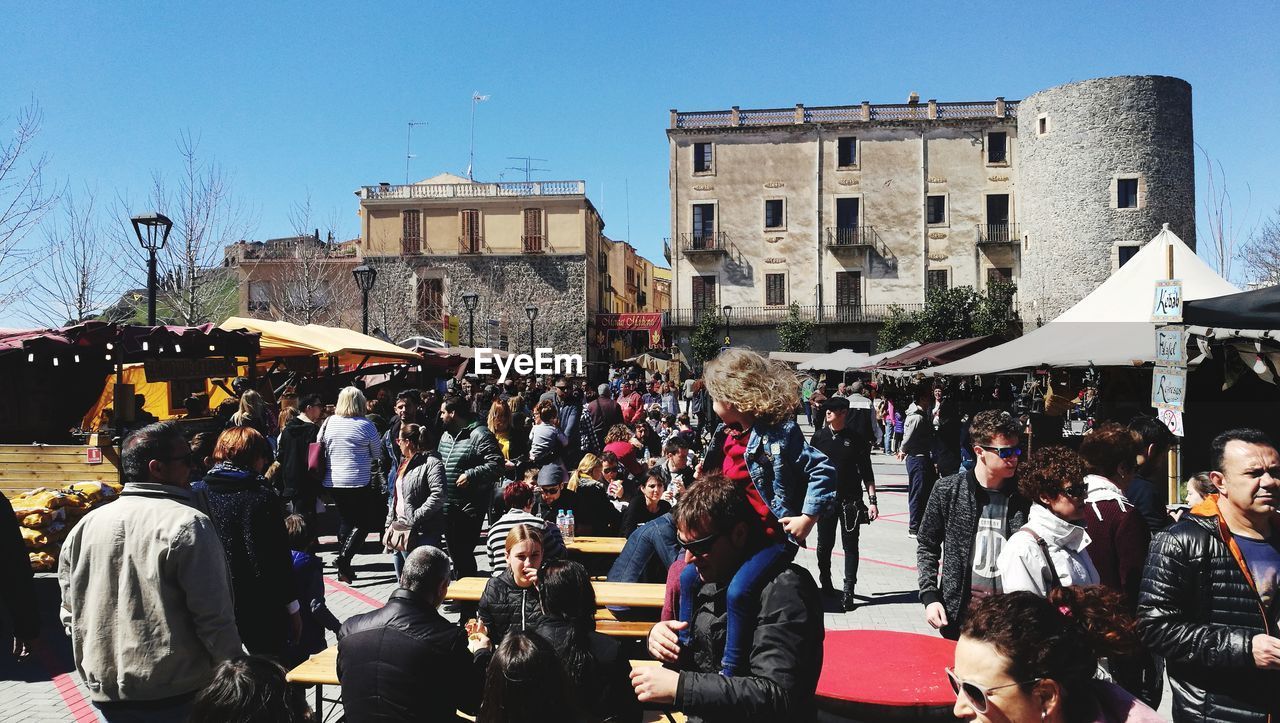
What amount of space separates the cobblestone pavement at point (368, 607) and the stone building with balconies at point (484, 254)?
1399 inches

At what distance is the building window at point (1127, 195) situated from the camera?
36.7 metres

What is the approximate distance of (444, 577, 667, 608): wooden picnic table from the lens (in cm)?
470

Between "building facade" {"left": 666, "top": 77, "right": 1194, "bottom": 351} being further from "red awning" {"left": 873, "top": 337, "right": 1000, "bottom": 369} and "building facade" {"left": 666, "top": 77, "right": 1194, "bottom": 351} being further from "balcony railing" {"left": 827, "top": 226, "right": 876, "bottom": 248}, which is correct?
"red awning" {"left": 873, "top": 337, "right": 1000, "bottom": 369}

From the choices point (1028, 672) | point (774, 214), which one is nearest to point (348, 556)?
point (1028, 672)

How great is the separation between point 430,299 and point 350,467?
3920 centimetres

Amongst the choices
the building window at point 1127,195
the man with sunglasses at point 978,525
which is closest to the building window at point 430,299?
the building window at point 1127,195

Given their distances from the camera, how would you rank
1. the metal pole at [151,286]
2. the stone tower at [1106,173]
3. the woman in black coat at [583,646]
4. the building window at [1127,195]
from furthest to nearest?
the building window at [1127,195]
the stone tower at [1106,173]
the metal pole at [151,286]
the woman in black coat at [583,646]

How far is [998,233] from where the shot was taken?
135 ft

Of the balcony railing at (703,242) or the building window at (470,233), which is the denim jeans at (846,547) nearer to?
the balcony railing at (703,242)

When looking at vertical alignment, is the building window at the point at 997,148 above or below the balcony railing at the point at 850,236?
above

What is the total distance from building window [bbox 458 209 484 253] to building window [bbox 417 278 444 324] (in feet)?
7.58

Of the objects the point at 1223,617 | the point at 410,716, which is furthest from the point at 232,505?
the point at 1223,617

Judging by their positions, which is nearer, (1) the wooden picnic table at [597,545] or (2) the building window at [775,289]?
(1) the wooden picnic table at [597,545]

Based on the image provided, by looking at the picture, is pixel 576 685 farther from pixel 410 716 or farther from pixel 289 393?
pixel 289 393
